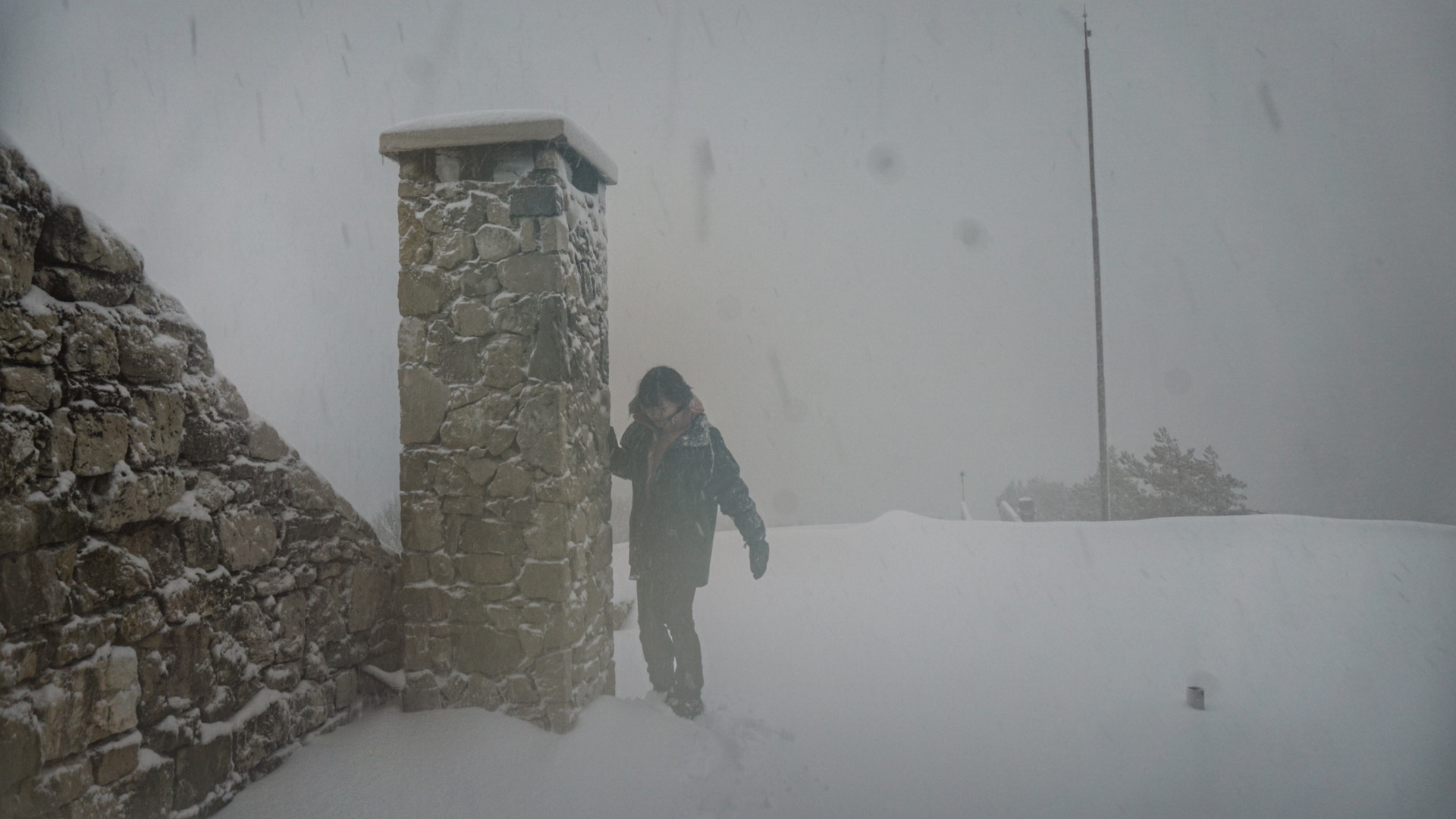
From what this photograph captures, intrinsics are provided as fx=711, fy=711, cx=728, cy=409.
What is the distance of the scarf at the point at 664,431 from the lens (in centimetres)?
387

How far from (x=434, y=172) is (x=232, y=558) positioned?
173 centimetres

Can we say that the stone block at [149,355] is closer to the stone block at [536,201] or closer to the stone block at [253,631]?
the stone block at [253,631]

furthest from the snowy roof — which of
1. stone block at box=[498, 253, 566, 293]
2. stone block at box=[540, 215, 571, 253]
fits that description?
stone block at box=[498, 253, 566, 293]

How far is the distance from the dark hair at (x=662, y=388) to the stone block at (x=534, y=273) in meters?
0.98

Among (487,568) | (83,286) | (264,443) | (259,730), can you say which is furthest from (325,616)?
(83,286)

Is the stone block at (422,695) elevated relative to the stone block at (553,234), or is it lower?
lower

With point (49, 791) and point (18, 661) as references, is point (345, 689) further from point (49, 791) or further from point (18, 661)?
point (18, 661)

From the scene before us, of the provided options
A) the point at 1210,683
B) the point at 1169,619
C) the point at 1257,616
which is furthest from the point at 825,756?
the point at 1257,616

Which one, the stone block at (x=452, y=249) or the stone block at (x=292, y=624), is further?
the stone block at (x=452, y=249)

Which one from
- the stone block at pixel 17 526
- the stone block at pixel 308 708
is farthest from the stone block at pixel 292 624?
the stone block at pixel 17 526

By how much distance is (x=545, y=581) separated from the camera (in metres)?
2.98

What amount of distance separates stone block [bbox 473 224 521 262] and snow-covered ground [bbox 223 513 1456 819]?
1.95 metres

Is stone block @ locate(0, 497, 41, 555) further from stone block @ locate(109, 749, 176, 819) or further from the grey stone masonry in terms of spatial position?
the grey stone masonry

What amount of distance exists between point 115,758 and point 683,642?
7.98 feet
